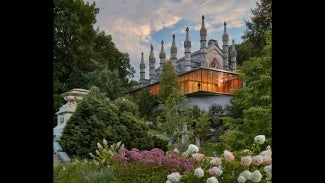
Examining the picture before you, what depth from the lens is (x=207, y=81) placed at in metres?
30.2

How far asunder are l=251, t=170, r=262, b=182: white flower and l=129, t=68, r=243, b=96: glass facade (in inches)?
1000

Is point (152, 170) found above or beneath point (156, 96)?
beneath

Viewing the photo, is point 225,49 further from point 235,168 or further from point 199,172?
point 199,172

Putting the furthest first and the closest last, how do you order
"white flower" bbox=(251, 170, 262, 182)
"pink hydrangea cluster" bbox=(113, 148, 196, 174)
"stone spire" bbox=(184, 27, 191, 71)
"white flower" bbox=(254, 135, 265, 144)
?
"stone spire" bbox=(184, 27, 191, 71), "pink hydrangea cluster" bbox=(113, 148, 196, 174), "white flower" bbox=(254, 135, 265, 144), "white flower" bbox=(251, 170, 262, 182)

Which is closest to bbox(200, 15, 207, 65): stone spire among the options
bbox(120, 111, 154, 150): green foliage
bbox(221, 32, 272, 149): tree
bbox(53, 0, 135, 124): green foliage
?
bbox(53, 0, 135, 124): green foliage

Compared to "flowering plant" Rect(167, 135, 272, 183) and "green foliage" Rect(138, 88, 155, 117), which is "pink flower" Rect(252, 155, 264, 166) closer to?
"flowering plant" Rect(167, 135, 272, 183)

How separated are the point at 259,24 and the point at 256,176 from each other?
68.7 ft

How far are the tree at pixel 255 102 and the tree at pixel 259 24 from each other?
12.8 meters

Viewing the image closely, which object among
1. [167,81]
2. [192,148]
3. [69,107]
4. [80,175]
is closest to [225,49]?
[167,81]

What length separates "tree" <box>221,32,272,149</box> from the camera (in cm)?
973
